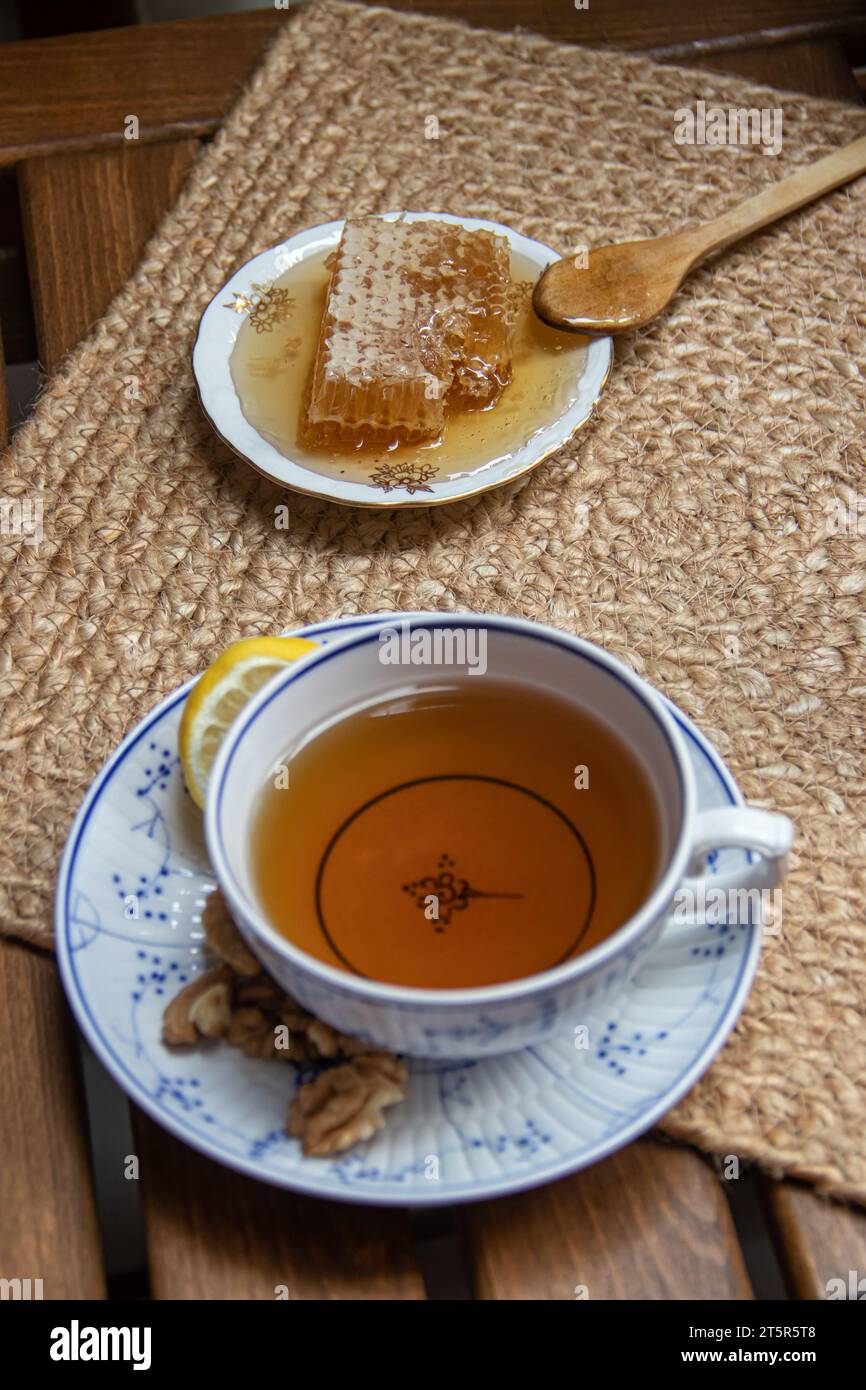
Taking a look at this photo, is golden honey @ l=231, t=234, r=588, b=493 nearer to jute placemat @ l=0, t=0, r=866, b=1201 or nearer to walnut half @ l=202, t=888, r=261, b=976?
jute placemat @ l=0, t=0, r=866, b=1201

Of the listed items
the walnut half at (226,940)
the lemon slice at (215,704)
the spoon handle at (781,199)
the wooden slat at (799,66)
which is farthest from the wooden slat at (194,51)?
the walnut half at (226,940)

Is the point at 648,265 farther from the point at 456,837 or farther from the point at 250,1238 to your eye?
the point at 250,1238

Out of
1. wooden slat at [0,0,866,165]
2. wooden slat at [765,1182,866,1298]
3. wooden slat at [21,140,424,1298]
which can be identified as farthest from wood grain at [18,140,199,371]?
wooden slat at [765,1182,866,1298]

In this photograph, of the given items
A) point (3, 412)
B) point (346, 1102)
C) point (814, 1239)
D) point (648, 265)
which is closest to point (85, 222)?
point (3, 412)

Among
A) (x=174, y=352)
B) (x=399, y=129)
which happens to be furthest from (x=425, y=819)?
(x=399, y=129)

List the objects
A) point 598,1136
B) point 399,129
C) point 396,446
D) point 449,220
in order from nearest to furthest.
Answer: point 598,1136 < point 396,446 < point 449,220 < point 399,129
